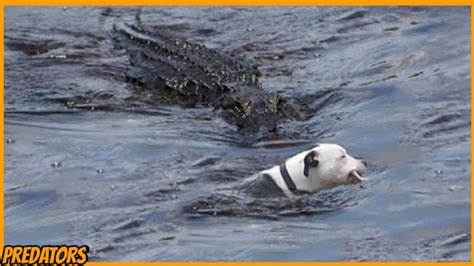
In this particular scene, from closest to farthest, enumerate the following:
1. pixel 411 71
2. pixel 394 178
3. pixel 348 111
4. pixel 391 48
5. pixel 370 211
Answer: pixel 370 211, pixel 394 178, pixel 348 111, pixel 411 71, pixel 391 48

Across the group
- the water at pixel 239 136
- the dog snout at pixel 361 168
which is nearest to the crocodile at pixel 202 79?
the water at pixel 239 136

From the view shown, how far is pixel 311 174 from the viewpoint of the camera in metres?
9.61

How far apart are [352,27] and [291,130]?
399cm

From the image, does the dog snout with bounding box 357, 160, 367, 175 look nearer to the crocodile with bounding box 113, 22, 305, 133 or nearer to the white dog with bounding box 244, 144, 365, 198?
the white dog with bounding box 244, 144, 365, 198

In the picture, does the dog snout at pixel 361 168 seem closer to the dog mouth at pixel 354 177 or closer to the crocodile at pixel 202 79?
the dog mouth at pixel 354 177

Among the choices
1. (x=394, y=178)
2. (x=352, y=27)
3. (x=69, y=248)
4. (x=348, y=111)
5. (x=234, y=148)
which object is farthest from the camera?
(x=352, y=27)

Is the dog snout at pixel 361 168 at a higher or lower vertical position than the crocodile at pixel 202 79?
lower

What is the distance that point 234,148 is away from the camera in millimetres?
11047

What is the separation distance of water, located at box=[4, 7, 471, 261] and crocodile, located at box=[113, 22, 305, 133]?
0.18 metres

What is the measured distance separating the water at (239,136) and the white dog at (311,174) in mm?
126

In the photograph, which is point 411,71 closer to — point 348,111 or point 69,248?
point 348,111

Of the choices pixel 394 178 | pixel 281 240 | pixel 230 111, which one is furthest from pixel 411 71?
pixel 281 240

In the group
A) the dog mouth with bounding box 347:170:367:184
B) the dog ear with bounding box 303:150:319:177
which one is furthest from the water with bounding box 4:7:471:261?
the dog ear with bounding box 303:150:319:177

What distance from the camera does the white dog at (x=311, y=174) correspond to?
9523mm
